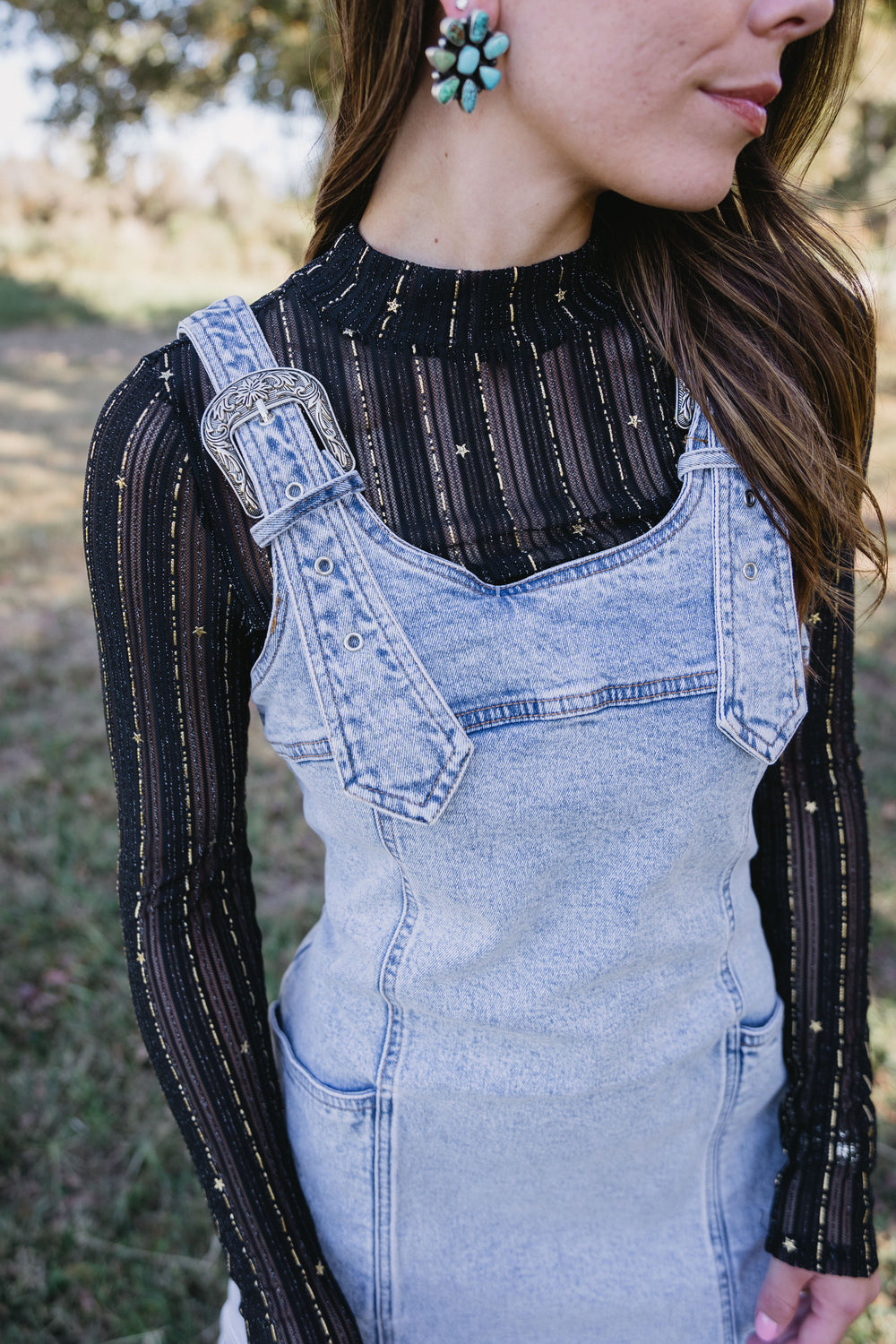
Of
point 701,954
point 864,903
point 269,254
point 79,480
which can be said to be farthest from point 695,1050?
point 269,254

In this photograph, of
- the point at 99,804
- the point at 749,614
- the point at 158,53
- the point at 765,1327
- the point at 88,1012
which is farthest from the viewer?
the point at 158,53

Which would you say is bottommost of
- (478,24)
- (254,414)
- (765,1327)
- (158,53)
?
(765,1327)

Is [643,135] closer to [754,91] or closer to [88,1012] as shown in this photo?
[754,91]

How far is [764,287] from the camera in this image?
50.0 inches

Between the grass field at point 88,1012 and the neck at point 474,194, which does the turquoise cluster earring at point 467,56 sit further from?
the grass field at point 88,1012

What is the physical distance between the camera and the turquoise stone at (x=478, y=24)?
3.26ft

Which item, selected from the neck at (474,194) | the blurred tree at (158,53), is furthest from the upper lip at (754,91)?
the blurred tree at (158,53)

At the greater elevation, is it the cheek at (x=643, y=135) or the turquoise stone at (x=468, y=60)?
the turquoise stone at (x=468, y=60)

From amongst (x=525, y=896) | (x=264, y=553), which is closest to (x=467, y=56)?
(x=264, y=553)

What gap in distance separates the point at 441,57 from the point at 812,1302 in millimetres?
1574

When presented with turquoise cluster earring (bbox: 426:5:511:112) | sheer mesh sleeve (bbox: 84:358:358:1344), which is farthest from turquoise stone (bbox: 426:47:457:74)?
sheer mesh sleeve (bbox: 84:358:358:1344)

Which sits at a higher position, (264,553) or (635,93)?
(635,93)

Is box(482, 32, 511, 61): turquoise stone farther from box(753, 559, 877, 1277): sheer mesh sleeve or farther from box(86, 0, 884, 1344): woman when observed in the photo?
box(753, 559, 877, 1277): sheer mesh sleeve

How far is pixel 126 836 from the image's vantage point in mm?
1146
